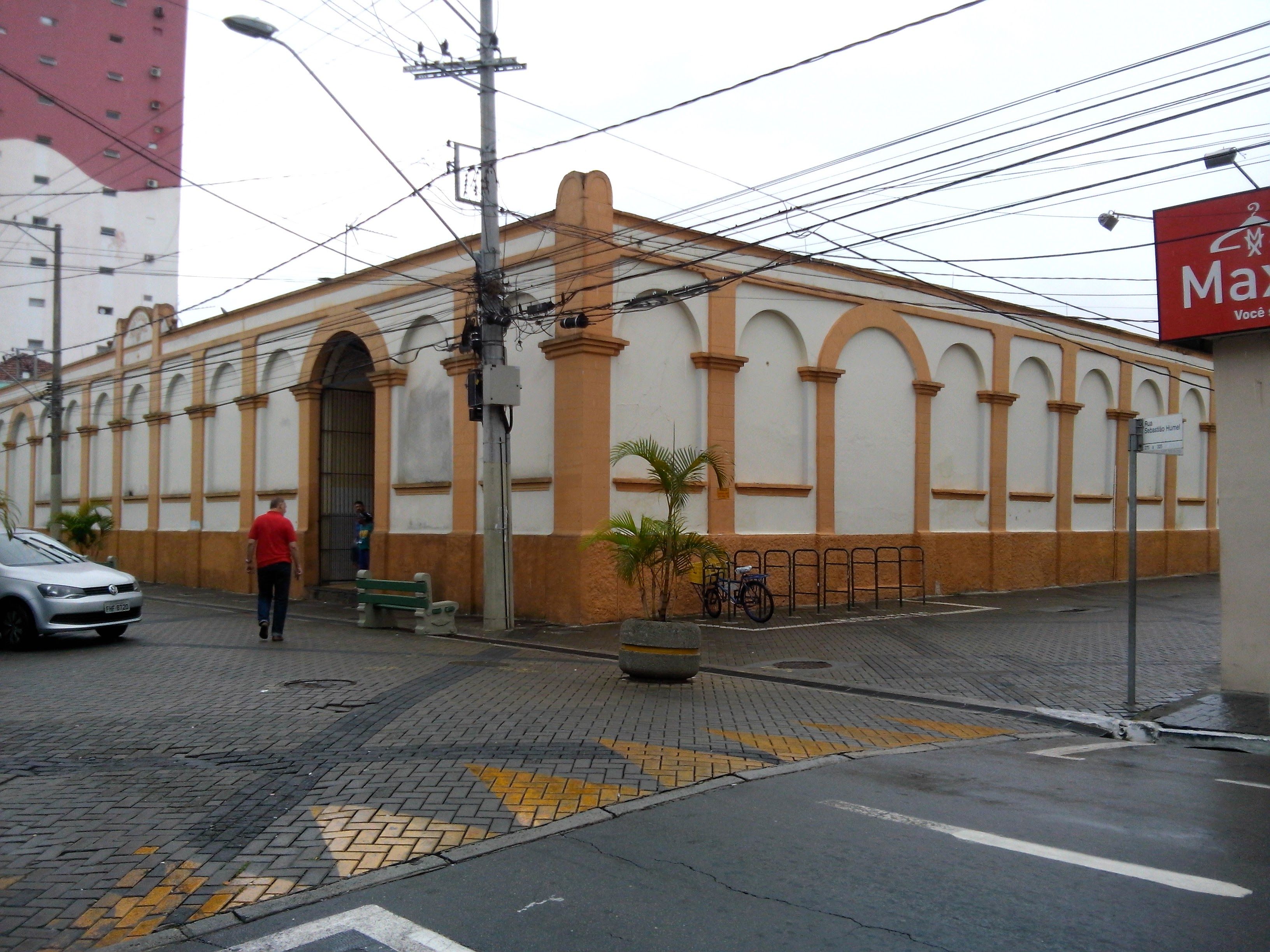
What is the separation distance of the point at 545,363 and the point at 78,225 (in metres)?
52.8

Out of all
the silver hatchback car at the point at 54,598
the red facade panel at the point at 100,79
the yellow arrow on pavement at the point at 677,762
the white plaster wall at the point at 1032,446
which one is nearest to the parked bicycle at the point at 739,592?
the silver hatchback car at the point at 54,598

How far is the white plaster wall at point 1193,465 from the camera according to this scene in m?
30.2

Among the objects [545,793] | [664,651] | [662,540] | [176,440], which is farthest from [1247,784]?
[176,440]

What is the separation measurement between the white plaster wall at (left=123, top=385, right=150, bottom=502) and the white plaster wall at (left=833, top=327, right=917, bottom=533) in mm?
20024

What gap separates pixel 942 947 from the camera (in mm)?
4227

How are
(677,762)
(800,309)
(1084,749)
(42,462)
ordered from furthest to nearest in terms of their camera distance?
(42,462), (800,309), (1084,749), (677,762)

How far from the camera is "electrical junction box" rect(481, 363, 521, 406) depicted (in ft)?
52.1

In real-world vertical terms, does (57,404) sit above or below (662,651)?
above

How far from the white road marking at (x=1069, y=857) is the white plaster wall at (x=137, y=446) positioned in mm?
28166

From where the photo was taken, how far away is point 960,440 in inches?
906

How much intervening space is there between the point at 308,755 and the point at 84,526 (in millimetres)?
23977

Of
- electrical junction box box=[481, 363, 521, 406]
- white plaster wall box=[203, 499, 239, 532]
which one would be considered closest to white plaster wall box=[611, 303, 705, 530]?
electrical junction box box=[481, 363, 521, 406]

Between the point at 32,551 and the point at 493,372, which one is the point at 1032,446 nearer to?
the point at 493,372

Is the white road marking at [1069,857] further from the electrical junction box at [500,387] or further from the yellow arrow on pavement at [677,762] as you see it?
the electrical junction box at [500,387]
